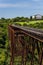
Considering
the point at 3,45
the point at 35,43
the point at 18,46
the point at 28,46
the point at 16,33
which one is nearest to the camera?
the point at 35,43

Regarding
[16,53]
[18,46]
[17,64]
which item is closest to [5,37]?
[17,64]

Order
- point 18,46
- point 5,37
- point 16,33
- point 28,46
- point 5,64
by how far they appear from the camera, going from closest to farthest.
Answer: point 28,46, point 16,33, point 18,46, point 5,64, point 5,37

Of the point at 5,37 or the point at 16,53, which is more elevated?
the point at 16,53

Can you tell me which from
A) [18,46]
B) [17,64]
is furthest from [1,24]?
[18,46]

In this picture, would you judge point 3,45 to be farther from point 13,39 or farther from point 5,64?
point 13,39

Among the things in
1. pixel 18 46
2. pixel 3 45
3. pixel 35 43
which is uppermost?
pixel 35 43

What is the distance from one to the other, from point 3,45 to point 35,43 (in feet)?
135

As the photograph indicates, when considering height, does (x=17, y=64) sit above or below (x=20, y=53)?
below

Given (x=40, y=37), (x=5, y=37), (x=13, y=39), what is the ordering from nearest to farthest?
1. (x=40, y=37)
2. (x=13, y=39)
3. (x=5, y=37)

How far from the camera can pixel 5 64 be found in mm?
35188

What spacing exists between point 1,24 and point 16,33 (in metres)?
56.3

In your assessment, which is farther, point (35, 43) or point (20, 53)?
point (20, 53)

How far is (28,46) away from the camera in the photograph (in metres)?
12.8

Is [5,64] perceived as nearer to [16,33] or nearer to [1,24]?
[16,33]
